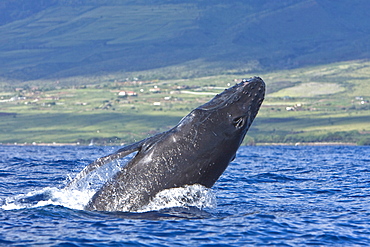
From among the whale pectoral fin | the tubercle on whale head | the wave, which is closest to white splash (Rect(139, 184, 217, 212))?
the wave

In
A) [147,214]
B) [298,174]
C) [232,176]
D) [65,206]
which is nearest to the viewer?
[147,214]

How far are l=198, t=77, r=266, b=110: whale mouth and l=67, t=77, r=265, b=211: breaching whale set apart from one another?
28 millimetres

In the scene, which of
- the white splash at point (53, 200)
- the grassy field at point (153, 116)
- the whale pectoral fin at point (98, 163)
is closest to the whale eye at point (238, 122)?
the whale pectoral fin at point (98, 163)

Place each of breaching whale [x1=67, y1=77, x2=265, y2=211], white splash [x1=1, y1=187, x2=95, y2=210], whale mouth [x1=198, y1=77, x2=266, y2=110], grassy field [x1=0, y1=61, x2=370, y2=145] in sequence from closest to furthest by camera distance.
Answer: breaching whale [x1=67, y1=77, x2=265, y2=211]
whale mouth [x1=198, y1=77, x2=266, y2=110]
white splash [x1=1, y1=187, x2=95, y2=210]
grassy field [x1=0, y1=61, x2=370, y2=145]

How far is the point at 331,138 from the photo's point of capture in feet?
404

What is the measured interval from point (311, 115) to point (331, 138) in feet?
106

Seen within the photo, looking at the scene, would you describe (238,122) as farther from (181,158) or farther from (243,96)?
(181,158)

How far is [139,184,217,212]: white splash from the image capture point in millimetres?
15336

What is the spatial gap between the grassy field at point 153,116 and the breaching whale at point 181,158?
91.7 metres

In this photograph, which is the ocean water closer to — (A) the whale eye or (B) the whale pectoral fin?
(B) the whale pectoral fin

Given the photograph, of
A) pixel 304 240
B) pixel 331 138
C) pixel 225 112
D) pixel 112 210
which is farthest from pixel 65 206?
pixel 331 138

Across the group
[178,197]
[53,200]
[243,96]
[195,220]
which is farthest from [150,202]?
[243,96]

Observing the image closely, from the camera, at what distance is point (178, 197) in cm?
1541

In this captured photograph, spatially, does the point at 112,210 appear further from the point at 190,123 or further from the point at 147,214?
the point at 190,123
